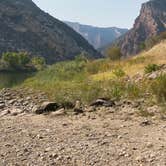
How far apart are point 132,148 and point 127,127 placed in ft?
8.38

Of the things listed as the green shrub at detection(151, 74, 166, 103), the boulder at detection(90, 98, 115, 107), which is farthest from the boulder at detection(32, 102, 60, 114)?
the green shrub at detection(151, 74, 166, 103)

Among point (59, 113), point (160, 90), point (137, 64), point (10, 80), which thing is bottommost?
point (10, 80)

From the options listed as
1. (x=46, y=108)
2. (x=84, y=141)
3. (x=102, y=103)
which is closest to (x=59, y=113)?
(x=46, y=108)

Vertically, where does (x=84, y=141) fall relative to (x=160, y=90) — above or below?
below

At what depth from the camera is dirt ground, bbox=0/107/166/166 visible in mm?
9383

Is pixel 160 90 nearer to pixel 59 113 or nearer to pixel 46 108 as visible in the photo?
pixel 59 113

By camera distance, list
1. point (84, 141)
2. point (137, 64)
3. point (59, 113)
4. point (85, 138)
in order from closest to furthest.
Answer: point (84, 141) < point (85, 138) < point (59, 113) < point (137, 64)

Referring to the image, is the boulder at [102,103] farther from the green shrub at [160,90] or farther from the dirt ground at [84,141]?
the dirt ground at [84,141]

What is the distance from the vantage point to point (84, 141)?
1085 centimetres

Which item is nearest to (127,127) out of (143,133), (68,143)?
(143,133)

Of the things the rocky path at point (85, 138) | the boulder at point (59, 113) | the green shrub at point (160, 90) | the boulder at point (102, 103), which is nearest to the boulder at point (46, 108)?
the rocky path at point (85, 138)

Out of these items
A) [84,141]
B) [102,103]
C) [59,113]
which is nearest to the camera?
[84,141]

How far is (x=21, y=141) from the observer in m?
11.1

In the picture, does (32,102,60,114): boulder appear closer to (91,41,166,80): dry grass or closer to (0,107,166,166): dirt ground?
(0,107,166,166): dirt ground
